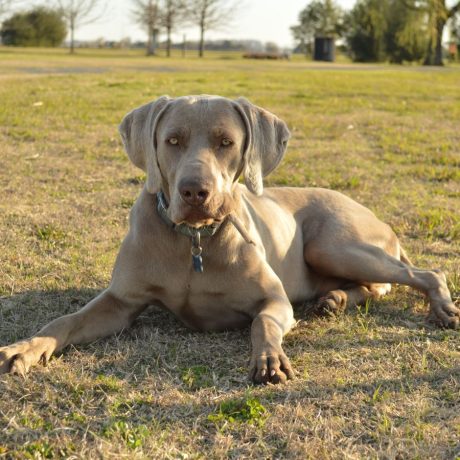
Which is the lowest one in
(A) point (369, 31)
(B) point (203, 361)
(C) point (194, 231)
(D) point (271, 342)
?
(B) point (203, 361)

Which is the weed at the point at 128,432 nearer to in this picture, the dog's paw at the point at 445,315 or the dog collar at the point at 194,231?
the dog collar at the point at 194,231

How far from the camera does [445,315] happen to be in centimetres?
401

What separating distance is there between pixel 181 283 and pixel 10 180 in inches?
161

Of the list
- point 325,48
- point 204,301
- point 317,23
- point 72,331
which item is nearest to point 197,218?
point 204,301

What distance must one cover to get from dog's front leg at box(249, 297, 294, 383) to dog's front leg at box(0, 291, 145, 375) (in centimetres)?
67

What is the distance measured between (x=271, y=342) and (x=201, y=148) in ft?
3.09

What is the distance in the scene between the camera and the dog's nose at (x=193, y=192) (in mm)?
3158

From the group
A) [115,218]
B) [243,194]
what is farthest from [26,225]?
[243,194]

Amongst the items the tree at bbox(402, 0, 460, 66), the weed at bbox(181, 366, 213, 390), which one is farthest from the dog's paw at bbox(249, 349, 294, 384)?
the tree at bbox(402, 0, 460, 66)

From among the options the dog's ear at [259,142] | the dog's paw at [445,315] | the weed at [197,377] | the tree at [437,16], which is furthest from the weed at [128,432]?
the tree at [437,16]

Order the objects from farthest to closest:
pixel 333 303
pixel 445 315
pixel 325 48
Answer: pixel 325 48 → pixel 333 303 → pixel 445 315

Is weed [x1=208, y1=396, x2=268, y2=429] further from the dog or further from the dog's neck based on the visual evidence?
the dog's neck

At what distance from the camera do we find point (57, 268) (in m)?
4.70

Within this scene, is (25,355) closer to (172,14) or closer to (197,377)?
(197,377)
